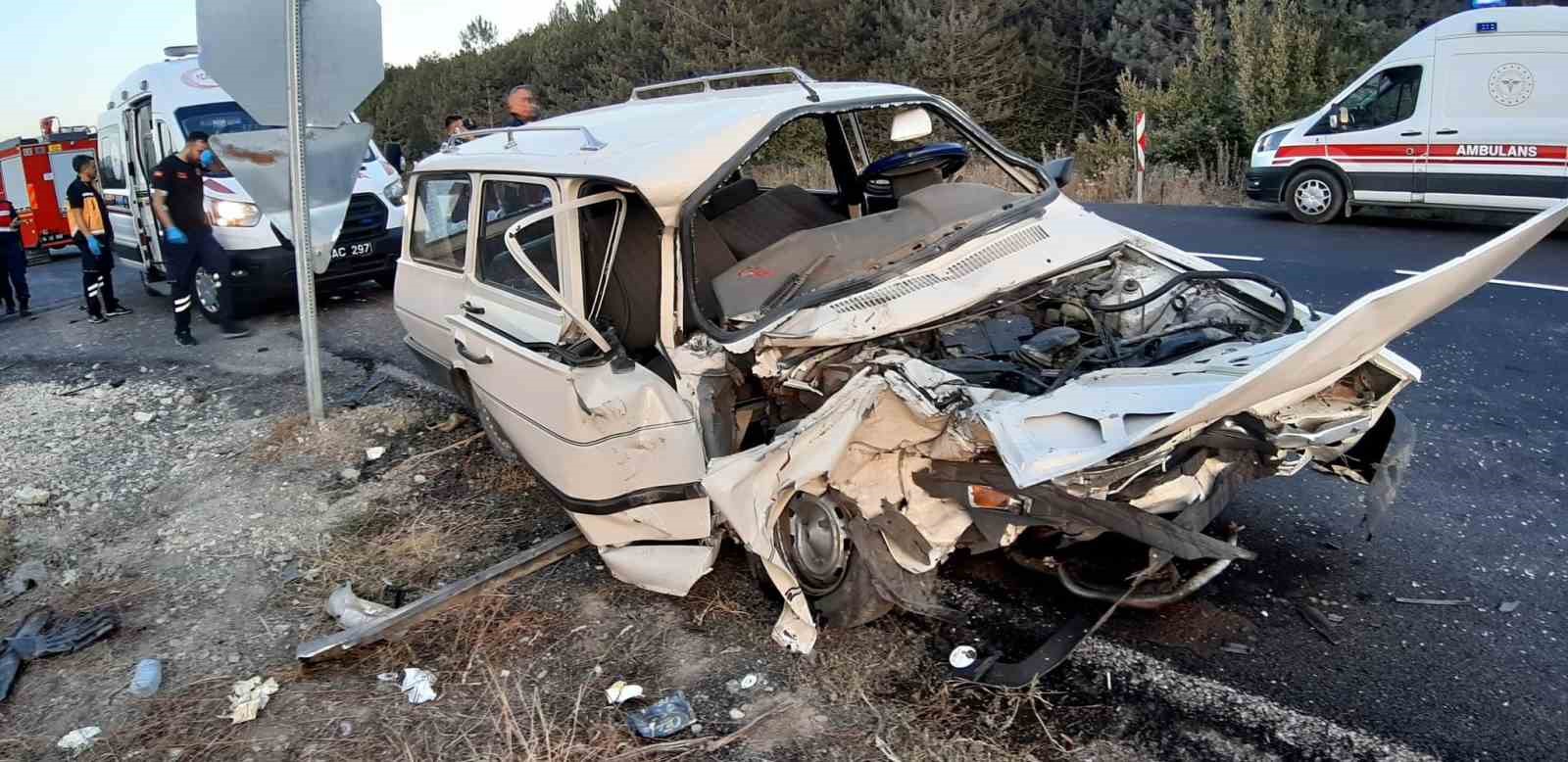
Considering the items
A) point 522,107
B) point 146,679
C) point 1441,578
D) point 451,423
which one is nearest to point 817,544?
point 1441,578

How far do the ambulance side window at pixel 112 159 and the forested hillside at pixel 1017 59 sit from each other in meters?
12.3

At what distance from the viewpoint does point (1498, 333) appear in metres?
6.37

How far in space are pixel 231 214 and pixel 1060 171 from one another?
25.2 ft

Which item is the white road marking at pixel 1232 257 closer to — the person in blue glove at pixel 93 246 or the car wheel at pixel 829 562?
the car wheel at pixel 829 562

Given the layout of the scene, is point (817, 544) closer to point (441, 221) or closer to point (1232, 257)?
point (441, 221)

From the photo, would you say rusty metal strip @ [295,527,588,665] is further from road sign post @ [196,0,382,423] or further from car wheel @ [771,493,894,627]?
road sign post @ [196,0,382,423]

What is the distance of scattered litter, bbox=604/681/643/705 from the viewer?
3.29 meters

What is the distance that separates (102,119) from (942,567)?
37.1ft

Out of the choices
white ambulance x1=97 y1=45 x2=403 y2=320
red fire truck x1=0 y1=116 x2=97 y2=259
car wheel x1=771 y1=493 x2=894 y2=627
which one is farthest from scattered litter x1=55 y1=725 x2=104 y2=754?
red fire truck x1=0 y1=116 x2=97 y2=259

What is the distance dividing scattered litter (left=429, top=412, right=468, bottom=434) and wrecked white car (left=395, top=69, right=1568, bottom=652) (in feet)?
4.23

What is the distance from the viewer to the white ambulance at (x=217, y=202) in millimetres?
9164

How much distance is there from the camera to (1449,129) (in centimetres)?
1011

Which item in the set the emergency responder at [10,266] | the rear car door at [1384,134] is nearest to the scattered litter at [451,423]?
the emergency responder at [10,266]

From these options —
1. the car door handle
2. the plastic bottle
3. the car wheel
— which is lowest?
the plastic bottle
